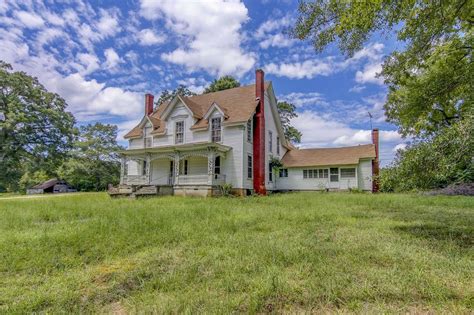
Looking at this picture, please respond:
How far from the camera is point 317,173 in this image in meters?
22.8

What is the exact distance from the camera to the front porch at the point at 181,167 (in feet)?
54.8

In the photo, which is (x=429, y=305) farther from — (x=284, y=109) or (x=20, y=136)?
(x=20, y=136)

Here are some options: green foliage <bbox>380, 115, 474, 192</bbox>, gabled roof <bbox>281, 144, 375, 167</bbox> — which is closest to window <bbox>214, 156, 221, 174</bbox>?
gabled roof <bbox>281, 144, 375, 167</bbox>

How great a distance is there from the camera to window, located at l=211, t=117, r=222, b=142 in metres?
18.7

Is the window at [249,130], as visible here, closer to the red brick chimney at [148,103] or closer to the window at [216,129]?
the window at [216,129]

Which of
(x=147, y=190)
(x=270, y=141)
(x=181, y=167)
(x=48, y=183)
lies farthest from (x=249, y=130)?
(x=48, y=183)

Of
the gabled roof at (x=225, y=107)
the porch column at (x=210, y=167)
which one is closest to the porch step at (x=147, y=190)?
the porch column at (x=210, y=167)

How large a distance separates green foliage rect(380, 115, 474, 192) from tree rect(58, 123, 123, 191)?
3156cm

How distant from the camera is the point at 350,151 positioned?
22.7 meters

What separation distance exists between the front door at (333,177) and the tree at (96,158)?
24.5m

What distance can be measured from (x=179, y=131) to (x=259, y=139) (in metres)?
6.29

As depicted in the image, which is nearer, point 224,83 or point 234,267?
point 234,267

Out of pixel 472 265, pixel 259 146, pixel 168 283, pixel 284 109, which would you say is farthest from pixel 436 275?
pixel 284 109

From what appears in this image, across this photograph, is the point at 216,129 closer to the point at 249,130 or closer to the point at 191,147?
the point at 249,130
